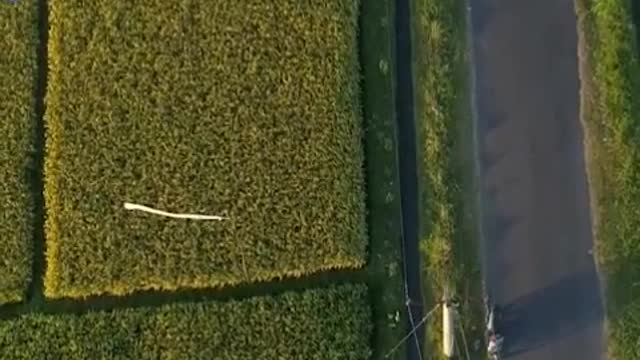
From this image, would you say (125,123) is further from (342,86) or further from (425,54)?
(425,54)

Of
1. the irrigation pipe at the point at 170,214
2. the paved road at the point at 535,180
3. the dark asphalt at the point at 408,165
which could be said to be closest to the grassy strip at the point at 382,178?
the dark asphalt at the point at 408,165

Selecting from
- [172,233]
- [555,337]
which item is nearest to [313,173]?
[172,233]

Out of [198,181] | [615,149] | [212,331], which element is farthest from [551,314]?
[198,181]

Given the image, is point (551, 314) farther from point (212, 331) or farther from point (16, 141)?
point (16, 141)

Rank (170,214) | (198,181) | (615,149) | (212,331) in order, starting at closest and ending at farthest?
(212,331) → (170,214) → (198,181) → (615,149)

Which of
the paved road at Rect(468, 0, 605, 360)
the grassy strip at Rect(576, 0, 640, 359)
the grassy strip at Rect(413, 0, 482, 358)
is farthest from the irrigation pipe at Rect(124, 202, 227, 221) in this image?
the grassy strip at Rect(576, 0, 640, 359)
